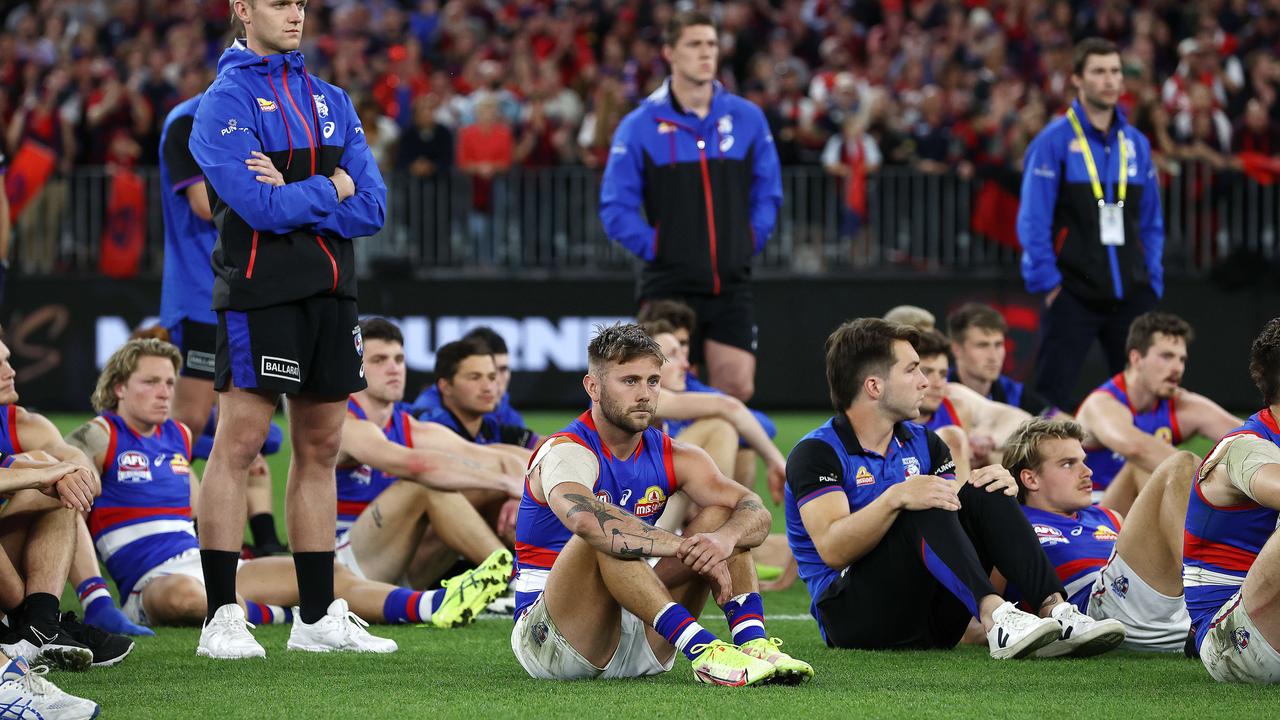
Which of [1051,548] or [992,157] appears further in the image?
[992,157]

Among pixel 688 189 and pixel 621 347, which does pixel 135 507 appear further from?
pixel 688 189

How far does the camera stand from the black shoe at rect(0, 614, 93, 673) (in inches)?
227

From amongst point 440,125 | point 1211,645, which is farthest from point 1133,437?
point 440,125

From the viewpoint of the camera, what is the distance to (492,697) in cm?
524

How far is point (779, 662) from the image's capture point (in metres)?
5.22

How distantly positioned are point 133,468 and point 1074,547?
4.09 m

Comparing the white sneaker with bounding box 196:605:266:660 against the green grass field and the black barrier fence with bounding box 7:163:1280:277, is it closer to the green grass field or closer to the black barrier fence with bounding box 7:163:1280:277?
the green grass field

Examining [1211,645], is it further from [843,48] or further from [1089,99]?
[843,48]

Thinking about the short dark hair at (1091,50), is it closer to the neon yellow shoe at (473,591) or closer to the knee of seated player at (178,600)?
the neon yellow shoe at (473,591)

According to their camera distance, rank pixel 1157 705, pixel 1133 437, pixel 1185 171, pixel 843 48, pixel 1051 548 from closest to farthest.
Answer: pixel 1157 705, pixel 1051 548, pixel 1133 437, pixel 1185 171, pixel 843 48

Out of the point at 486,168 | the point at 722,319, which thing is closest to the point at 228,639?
the point at 722,319

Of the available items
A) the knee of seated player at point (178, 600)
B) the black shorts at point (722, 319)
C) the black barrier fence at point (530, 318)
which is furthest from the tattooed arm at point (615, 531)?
the black barrier fence at point (530, 318)

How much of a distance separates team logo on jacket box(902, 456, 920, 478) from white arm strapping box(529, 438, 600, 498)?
4.72 feet

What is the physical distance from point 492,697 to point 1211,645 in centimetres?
234
